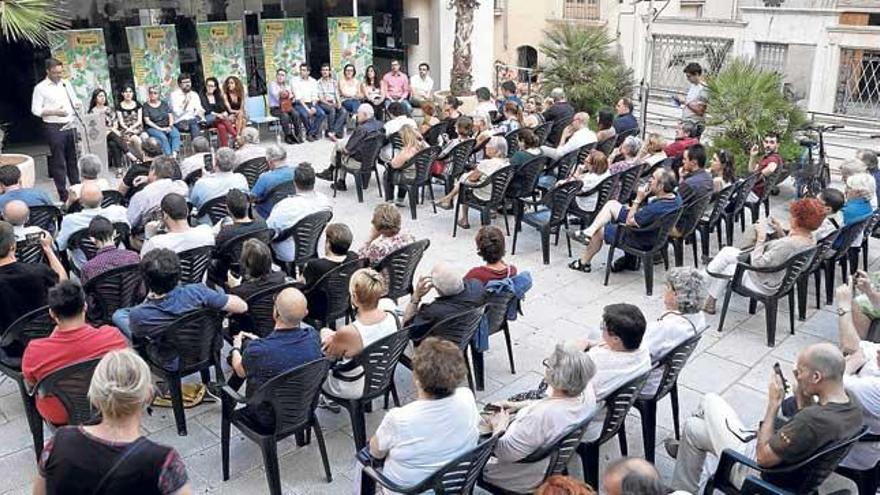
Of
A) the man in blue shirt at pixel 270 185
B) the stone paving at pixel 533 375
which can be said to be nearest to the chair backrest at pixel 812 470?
the stone paving at pixel 533 375

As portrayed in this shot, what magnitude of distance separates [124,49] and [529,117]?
7444 mm

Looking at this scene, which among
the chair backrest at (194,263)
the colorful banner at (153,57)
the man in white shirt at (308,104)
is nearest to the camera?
the chair backrest at (194,263)

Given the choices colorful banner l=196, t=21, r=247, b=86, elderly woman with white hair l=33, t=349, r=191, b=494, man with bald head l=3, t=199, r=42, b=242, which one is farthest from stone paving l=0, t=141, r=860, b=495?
colorful banner l=196, t=21, r=247, b=86

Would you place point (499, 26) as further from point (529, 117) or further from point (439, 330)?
point (439, 330)

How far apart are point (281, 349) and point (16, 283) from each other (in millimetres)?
2038

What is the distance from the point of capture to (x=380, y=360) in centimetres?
433

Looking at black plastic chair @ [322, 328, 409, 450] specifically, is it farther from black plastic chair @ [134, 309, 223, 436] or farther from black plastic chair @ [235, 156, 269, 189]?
black plastic chair @ [235, 156, 269, 189]

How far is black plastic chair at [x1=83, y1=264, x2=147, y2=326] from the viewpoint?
5.10 metres

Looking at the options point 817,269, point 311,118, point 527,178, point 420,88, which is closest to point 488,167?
point 527,178

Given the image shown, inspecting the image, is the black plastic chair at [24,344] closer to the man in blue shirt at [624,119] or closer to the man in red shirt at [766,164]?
the man in red shirt at [766,164]

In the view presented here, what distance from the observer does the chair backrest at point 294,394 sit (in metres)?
3.89

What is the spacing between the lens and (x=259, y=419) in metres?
4.05

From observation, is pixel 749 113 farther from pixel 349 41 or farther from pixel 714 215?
pixel 349 41

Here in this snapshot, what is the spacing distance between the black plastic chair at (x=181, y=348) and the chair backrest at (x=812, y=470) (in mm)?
3115
